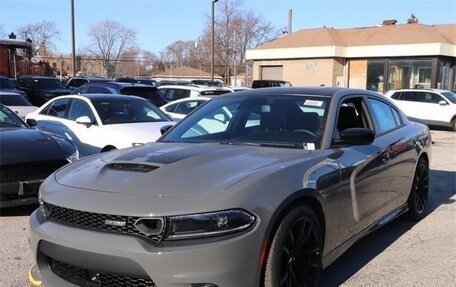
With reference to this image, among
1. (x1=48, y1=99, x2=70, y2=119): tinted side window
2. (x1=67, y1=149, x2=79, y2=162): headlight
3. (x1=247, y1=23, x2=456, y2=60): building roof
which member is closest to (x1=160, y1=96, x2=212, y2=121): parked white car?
(x1=48, y1=99, x2=70, y2=119): tinted side window

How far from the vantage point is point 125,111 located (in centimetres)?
911

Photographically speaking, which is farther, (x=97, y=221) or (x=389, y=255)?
(x=389, y=255)

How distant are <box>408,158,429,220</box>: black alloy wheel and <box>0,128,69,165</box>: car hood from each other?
13.5ft

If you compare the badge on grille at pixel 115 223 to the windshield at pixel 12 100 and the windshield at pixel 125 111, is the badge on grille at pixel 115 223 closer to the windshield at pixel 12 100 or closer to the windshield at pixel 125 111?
the windshield at pixel 125 111

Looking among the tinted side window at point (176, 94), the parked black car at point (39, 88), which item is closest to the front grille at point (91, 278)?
the tinted side window at point (176, 94)

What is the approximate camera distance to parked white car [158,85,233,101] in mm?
15256

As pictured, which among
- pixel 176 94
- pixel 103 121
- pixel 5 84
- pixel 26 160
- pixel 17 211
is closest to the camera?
pixel 26 160

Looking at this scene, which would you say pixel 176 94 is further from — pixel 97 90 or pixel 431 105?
pixel 431 105

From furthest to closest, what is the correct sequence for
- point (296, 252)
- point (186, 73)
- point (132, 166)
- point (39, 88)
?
1. point (186, 73)
2. point (39, 88)
3. point (132, 166)
4. point (296, 252)

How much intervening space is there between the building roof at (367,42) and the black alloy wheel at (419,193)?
25.8 meters

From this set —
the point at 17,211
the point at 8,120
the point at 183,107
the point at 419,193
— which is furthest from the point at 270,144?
the point at 183,107

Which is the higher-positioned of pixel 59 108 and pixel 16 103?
pixel 59 108

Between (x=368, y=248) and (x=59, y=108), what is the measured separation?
6.96 m

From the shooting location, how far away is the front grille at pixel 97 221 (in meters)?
2.90
